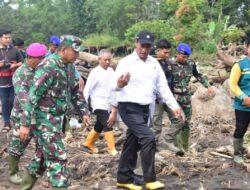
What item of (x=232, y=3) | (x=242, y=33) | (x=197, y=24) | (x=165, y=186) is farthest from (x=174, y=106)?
(x=232, y=3)

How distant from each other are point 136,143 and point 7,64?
4.14m

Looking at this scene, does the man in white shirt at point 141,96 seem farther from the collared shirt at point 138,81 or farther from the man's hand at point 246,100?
the man's hand at point 246,100

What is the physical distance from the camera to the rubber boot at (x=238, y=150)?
708cm

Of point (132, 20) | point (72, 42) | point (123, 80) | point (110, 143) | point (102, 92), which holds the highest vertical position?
point (132, 20)

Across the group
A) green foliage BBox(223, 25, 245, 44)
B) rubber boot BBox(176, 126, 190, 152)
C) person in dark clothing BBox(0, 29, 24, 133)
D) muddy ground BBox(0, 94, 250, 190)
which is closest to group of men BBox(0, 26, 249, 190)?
muddy ground BBox(0, 94, 250, 190)

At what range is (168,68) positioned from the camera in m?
7.42

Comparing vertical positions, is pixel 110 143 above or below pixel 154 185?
below

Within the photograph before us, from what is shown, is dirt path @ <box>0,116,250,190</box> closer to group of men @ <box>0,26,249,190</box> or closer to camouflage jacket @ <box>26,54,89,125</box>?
group of men @ <box>0,26,249,190</box>

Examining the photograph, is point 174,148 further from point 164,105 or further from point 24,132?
point 24,132

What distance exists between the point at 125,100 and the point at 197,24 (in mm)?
19649

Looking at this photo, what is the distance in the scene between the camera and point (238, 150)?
7.14 metres

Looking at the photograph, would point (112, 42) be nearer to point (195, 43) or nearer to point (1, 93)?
point (195, 43)

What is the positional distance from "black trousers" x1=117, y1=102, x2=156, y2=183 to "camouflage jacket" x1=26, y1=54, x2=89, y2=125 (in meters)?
0.90

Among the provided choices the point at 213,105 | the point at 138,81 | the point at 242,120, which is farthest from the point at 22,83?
the point at 213,105
